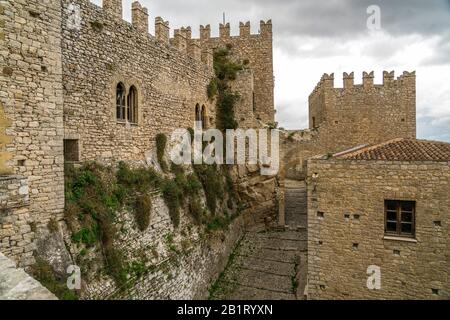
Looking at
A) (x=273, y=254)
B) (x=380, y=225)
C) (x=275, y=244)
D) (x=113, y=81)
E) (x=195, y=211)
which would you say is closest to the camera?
(x=380, y=225)

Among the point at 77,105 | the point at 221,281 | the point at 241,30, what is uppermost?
the point at 241,30

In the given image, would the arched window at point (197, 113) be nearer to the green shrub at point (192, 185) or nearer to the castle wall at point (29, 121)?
the green shrub at point (192, 185)

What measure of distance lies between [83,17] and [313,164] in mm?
8340

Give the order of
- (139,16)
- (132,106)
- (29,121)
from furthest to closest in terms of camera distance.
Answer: (139,16)
(132,106)
(29,121)

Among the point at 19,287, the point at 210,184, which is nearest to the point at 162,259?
the point at 210,184

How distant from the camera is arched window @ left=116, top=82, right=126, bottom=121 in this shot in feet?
34.3

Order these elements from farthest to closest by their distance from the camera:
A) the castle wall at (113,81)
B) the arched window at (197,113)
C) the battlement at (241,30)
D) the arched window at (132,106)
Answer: the battlement at (241,30) < the arched window at (197,113) < the arched window at (132,106) < the castle wall at (113,81)

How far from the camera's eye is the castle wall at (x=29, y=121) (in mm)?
6406

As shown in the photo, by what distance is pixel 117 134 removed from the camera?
10.2m

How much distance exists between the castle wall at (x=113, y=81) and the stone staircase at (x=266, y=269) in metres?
6.42

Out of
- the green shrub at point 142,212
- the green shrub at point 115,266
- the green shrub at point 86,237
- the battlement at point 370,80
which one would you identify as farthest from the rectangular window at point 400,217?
the battlement at point 370,80

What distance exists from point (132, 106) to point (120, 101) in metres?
0.61

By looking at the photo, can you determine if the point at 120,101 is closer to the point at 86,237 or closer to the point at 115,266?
the point at 86,237

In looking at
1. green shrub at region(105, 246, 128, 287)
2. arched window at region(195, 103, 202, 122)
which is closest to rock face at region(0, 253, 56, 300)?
green shrub at region(105, 246, 128, 287)
